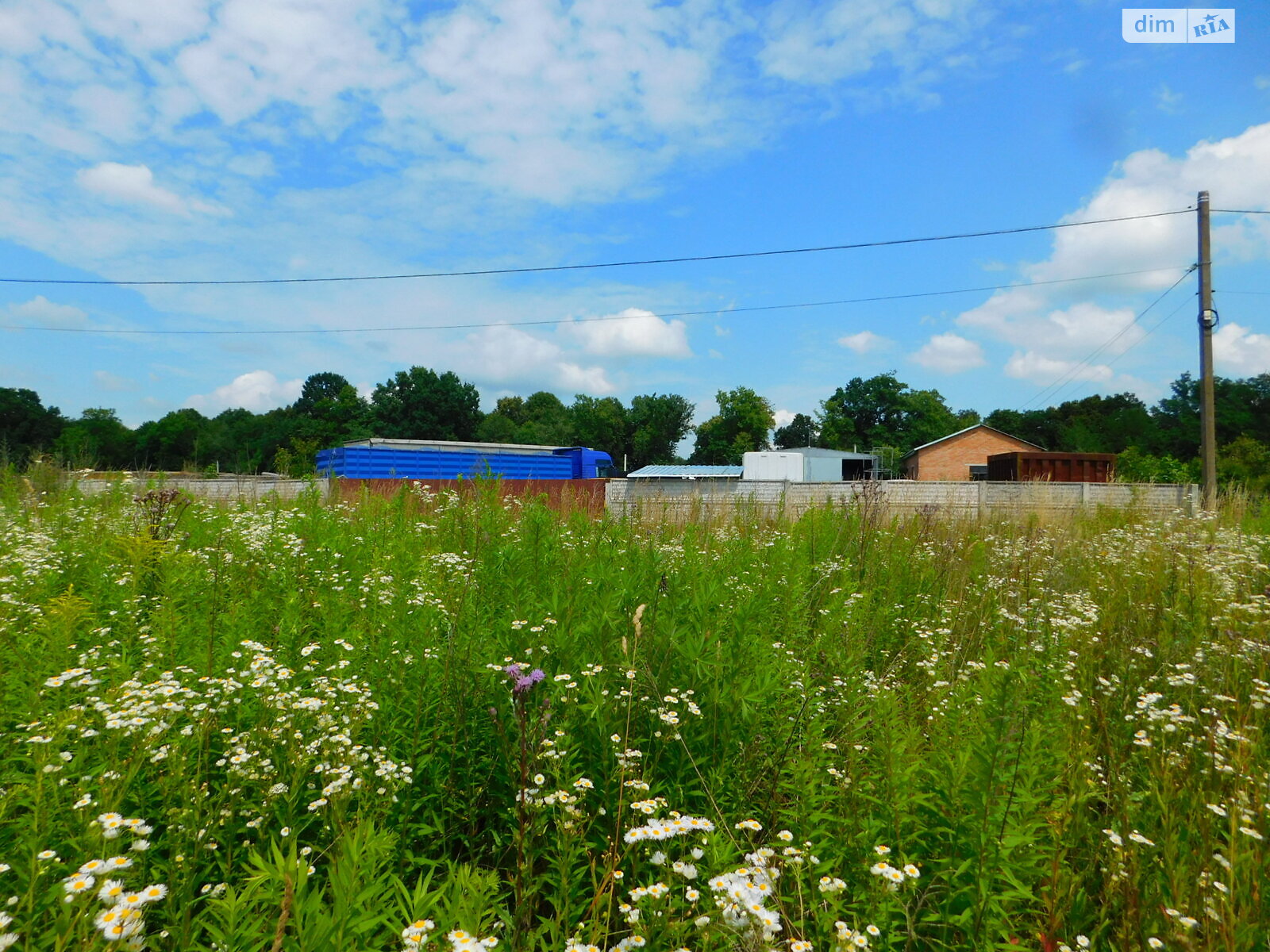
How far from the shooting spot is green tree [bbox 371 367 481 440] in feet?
214

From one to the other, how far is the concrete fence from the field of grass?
13.5 ft

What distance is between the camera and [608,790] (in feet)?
7.19

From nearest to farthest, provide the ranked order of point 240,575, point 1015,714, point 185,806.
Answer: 1. point 185,806
2. point 1015,714
3. point 240,575

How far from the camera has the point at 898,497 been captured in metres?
16.2

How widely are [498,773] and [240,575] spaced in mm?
3189

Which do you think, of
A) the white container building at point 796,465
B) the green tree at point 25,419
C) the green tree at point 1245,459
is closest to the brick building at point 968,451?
the white container building at point 796,465

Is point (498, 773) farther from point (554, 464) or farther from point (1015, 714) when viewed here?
point (554, 464)

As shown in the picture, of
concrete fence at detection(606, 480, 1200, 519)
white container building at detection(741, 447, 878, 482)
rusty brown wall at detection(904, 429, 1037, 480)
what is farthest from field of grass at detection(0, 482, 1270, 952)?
rusty brown wall at detection(904, 429, 1037, 480)

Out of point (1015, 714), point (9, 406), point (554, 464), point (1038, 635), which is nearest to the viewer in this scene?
point (1015, 714)

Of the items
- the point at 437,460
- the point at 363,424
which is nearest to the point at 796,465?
the point at 437,460

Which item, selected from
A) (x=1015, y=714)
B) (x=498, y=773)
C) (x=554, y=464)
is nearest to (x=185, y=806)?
(x=498, y=773)

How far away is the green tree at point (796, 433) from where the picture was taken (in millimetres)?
92075

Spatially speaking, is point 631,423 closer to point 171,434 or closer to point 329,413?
point 329,413

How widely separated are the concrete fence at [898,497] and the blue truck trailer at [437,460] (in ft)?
36.5
